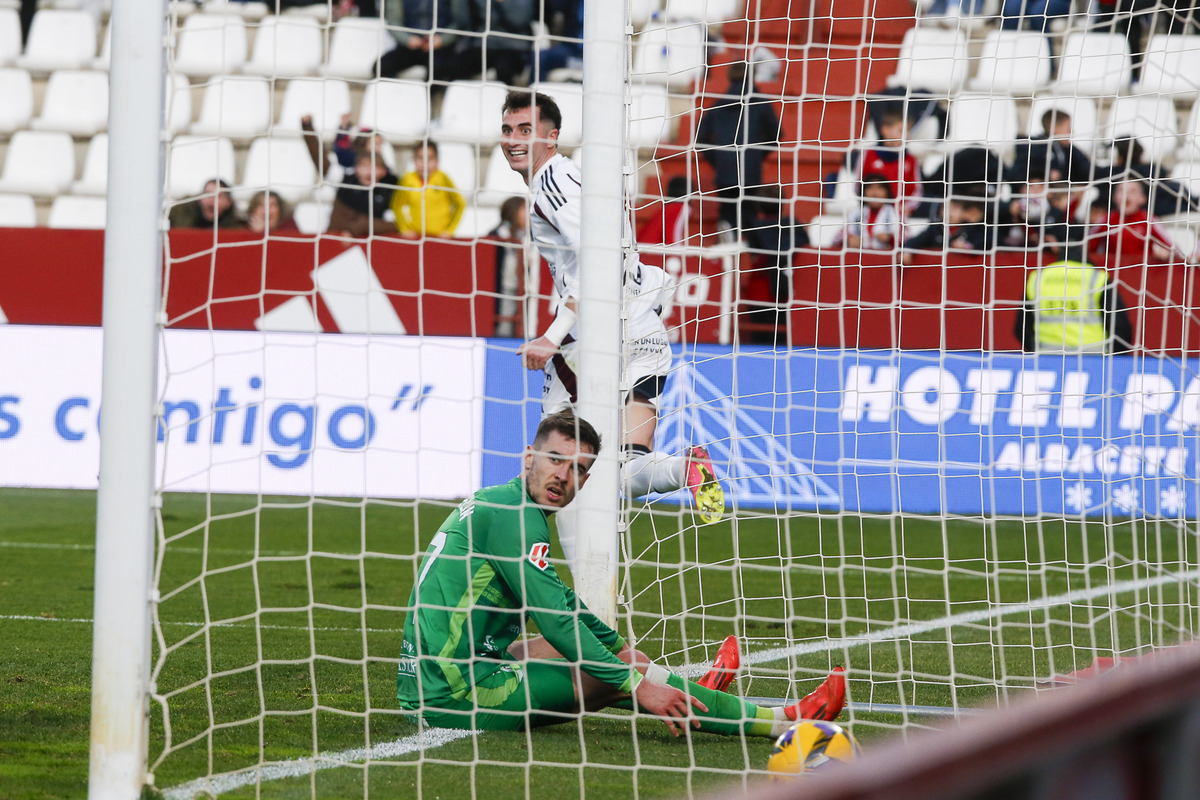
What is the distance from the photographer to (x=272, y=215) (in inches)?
384

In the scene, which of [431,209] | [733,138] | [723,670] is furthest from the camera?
[431,209]

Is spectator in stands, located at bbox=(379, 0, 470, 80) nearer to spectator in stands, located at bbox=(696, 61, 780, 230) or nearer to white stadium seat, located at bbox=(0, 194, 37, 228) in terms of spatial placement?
white stadium seat, located at bbox=(0, 194, 37, 228)

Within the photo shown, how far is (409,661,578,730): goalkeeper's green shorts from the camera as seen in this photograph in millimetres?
3389

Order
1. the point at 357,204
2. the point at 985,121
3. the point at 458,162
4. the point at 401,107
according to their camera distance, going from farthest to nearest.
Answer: the point at 401,107 → the point at 458,162 → the point at 357,204 → the point at 985,121

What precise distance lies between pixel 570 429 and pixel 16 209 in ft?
32.2

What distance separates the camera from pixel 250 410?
8609mm

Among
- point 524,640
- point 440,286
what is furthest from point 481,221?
point 524,640

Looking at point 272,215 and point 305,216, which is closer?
point 272,215

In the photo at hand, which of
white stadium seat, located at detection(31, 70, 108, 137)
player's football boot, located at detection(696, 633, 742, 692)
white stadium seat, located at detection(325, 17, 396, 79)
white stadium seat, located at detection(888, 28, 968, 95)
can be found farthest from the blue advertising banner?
white stadium seat, located at detection(31, 70, 108, 137)

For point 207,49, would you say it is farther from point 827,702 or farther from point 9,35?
point 827,702

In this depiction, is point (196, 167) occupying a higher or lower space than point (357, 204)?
higher

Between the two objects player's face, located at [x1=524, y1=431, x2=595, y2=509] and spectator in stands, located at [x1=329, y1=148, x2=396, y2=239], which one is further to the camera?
spectator in stands, located at [x1=329, y1=148, x2=396, y2=239]

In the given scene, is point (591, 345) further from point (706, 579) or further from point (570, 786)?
point (706, 579)

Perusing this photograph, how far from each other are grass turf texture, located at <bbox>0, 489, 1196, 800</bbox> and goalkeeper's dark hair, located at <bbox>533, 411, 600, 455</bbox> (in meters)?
A: 0.40
